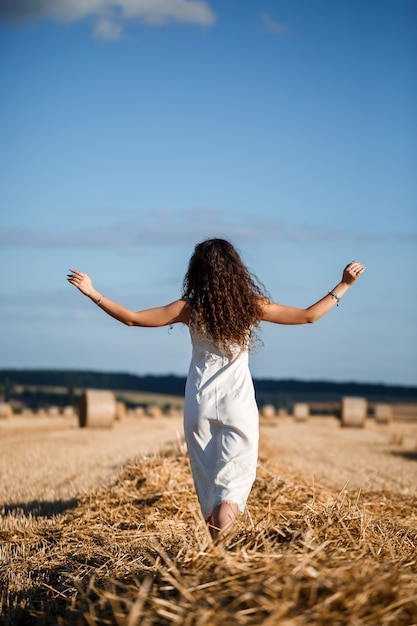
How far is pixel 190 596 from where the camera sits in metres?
3.10

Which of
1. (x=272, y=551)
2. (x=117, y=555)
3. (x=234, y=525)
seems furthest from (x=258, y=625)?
(x=117, y=555)

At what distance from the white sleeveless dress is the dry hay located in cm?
26

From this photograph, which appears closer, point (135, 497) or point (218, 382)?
point (218, 382)

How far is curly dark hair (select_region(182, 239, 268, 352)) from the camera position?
16.2 ft

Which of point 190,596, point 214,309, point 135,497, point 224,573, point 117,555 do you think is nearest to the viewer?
point 190,596

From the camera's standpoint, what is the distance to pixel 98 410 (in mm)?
22000

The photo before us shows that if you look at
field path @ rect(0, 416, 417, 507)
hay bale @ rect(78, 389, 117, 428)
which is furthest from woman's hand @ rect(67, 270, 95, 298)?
Answer: hay bale @ rect(78, 389, 117, 428)

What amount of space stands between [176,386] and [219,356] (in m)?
44.8

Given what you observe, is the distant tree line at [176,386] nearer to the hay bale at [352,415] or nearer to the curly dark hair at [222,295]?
the hay bale at [352,415]

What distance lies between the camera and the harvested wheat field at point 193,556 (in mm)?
3037

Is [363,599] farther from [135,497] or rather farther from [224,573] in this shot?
[135,497]

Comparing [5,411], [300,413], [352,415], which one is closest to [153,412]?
[300,413]

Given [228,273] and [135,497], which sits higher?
[228,273]

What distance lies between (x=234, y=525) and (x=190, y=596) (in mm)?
1346
